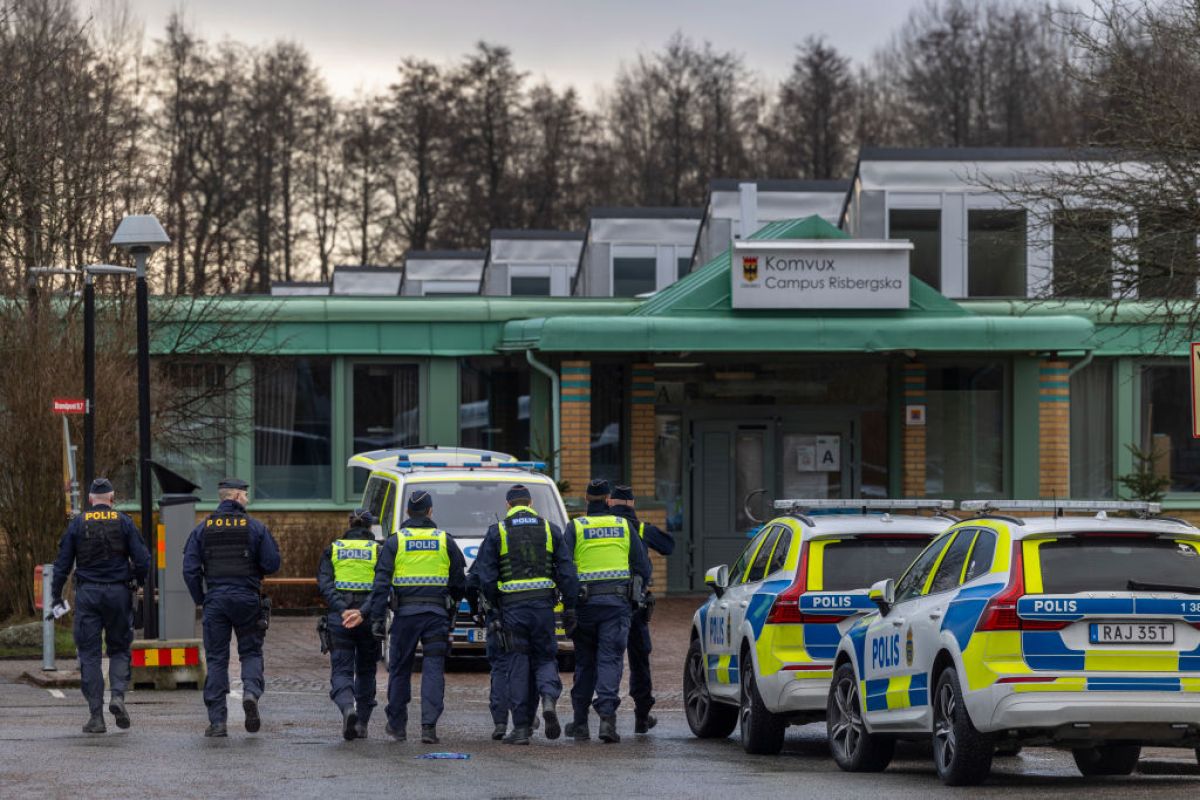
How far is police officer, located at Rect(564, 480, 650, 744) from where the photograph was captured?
15.0m

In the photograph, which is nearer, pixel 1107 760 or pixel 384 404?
pixel 1107 760

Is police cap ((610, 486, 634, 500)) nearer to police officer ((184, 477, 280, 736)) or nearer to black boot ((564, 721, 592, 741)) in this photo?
black boot ((564, 721, 592, 741))

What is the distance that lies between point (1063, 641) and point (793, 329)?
17.0 meters

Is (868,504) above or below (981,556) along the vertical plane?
above

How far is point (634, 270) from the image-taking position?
41.4m

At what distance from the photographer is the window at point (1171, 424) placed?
30.7 m

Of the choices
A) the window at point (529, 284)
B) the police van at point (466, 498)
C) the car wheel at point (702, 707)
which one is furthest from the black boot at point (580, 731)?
the window at point (529, 284)

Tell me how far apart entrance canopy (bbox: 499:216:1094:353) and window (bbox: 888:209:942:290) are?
3.04m

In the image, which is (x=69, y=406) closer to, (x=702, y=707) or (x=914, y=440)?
(x=702, y=707)

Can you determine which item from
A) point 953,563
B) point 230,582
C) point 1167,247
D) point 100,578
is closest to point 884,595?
point 953,563

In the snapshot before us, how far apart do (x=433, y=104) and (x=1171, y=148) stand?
4456 centimetres

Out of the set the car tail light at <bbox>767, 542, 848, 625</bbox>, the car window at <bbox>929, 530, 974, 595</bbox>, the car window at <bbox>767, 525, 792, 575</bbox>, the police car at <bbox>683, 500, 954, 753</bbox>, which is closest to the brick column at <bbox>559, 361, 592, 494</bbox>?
the police car at <bbox>683, 500, 954, 753</bbox>

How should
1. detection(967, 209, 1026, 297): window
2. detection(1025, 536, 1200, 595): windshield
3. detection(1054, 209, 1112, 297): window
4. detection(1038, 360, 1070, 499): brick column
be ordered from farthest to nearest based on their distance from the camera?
detection(967, 209, 1026, 297): window, detection(1038, 360, 1070, 499): brick column, detection(1054, 209, 1112, 297): window, detection(1025, 536, 1200, 595): windshield

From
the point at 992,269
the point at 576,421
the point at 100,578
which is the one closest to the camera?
the point at 100,578
